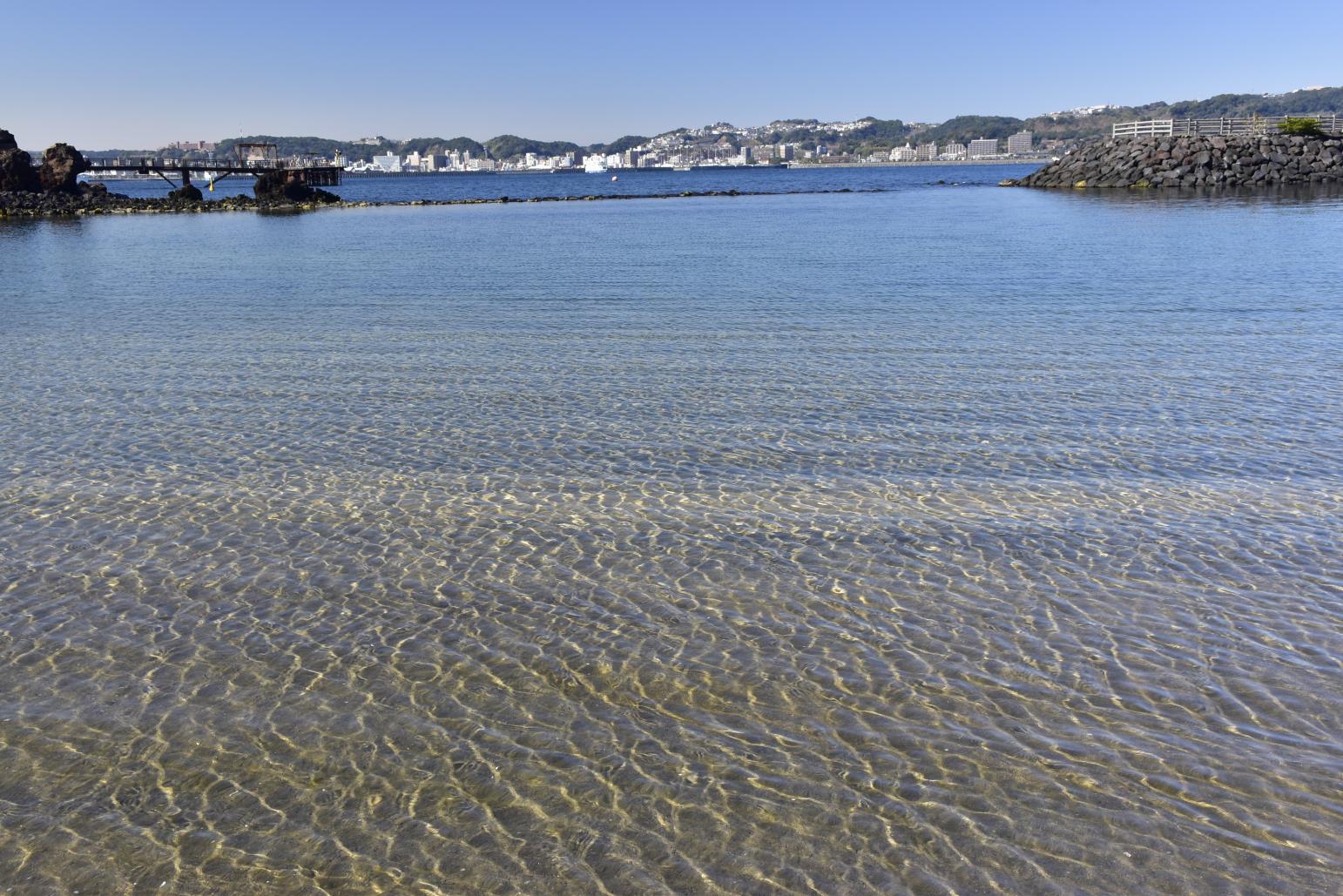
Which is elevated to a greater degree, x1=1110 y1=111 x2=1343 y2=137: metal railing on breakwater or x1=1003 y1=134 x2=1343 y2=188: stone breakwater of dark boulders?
x1=1110 y1=111 x2=1343 y2=137: metal railing on breakwater

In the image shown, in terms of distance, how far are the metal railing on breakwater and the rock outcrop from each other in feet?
306

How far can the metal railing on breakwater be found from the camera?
275 ft

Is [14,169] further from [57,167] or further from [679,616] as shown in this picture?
[679,616]

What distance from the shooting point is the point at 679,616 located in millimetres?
7715

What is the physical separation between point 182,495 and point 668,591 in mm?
5525

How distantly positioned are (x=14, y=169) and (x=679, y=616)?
9774cm

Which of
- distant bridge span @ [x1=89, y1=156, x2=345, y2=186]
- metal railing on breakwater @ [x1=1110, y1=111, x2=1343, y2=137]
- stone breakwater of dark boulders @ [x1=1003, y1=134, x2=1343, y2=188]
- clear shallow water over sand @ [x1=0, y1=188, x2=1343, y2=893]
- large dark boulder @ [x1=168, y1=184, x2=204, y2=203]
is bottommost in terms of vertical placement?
clear shallow water over sand @ [x1=0, y1=188, x2=1343, y2=893]

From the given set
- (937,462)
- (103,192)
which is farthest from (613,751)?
(103,192)

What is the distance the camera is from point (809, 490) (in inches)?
406

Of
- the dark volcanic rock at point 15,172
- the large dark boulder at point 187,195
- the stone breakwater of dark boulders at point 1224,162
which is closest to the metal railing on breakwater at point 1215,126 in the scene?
the stone breakwater of dark boulders at point 1224,162

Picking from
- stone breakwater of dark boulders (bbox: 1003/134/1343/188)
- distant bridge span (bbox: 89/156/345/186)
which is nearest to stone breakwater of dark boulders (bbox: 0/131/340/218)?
distant bridge span (bbox: 89/156/345/186)

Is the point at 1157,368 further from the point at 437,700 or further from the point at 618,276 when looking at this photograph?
the point at 618,276

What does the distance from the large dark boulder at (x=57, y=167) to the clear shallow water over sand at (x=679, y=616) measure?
83.5 metres

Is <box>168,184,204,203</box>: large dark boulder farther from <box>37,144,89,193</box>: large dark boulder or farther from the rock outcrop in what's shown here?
the rock outcrop
